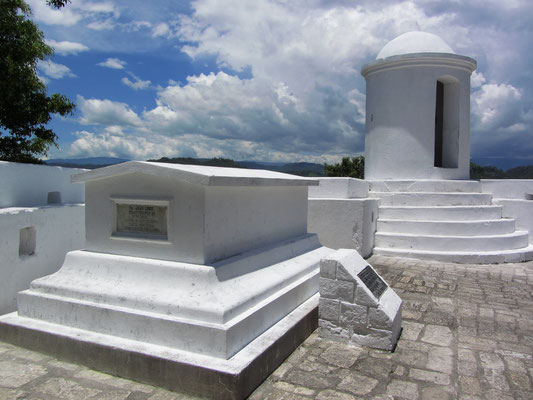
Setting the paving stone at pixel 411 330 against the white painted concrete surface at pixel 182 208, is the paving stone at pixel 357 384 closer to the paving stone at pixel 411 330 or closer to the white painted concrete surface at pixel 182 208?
the paving stone at pixel 411 330

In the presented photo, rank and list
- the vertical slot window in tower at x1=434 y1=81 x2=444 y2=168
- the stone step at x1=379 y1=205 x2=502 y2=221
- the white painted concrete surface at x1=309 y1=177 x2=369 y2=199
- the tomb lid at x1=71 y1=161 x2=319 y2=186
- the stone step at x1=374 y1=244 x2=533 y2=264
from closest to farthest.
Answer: the tomb lid at x1=71 y1=161 x2=319 y2=186
the stone step at x1=374 y1=244 x2=533 y2=264
the white painted concrete surface at x1=309 y1=177 x2=369 y2=199
the stone step at x1=379 y1=205 x2=502 y2=221
the vertical slot window in tower at x1=434 y1=81 x2=444 y2=168

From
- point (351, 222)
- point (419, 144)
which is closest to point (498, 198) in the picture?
point (419, 144)

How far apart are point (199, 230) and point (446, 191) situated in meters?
7.36

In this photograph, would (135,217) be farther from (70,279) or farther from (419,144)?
(419,144)

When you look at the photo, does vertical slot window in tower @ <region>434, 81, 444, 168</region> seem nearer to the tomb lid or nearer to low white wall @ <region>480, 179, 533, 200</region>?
low white wall @ <region>480, 179, 533, 200</region>

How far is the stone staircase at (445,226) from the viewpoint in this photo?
7.89 metres

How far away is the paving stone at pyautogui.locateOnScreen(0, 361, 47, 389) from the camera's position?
9.53ft

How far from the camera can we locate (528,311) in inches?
188

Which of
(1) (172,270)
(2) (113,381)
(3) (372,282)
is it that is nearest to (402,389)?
(3) (372,282)

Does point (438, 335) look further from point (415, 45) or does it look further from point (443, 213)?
point (415, 45)

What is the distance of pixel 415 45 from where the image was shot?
977cm

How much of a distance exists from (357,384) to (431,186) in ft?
22.8

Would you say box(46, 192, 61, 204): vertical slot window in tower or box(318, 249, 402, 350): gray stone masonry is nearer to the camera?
box(318, 249, 402, 350): gray stone masonry

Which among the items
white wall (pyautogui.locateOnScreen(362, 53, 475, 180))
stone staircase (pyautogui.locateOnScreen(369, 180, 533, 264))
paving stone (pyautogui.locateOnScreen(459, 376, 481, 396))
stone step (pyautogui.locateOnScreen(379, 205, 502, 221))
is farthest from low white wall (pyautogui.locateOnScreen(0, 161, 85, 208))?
white wall (pyautogui.locateOnScreen(362, 53, 475, 180))
